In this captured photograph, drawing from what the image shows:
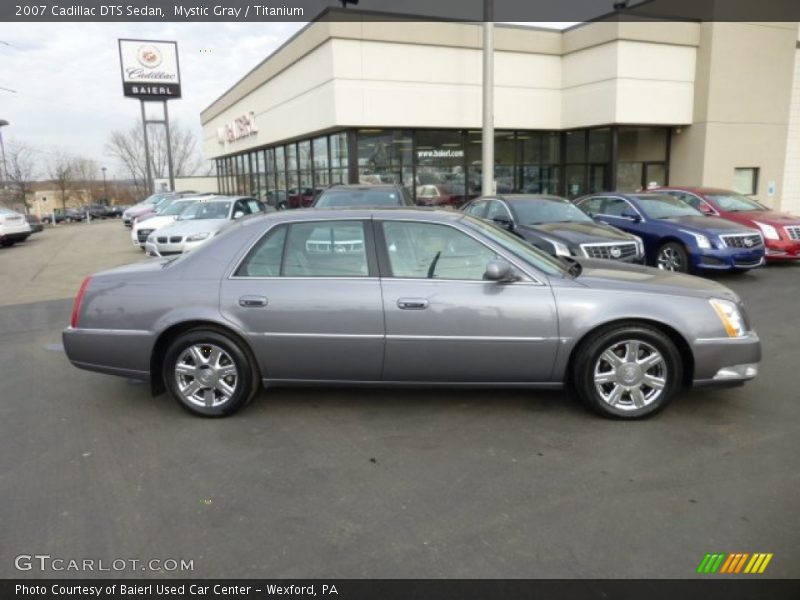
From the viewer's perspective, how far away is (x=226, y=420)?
4.32 meters

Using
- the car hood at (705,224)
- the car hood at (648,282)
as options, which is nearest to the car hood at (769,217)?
the car hood at (705,224)

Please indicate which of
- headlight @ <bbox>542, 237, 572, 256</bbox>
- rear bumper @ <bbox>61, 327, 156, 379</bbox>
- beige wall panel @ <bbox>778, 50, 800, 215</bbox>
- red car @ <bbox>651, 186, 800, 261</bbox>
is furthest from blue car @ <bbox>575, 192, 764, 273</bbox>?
beige wall panel @ <bbox>778, 50, 800, 215</bbox>

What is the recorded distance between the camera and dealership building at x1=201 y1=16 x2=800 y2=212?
17172 millimetres

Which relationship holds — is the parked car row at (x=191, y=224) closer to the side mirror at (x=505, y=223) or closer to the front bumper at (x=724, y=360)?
the side mirror at (x=505, y=223)

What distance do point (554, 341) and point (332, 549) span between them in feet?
6.96

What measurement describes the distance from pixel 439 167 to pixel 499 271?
51.5ft

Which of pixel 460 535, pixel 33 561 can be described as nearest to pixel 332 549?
pixel 460 535

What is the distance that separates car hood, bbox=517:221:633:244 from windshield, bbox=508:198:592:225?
0.86 feet

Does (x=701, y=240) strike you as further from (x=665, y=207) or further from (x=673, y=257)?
(x=665, y=207)

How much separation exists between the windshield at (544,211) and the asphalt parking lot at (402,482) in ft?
16.5

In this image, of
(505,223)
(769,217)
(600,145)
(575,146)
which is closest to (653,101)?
(600,145)
